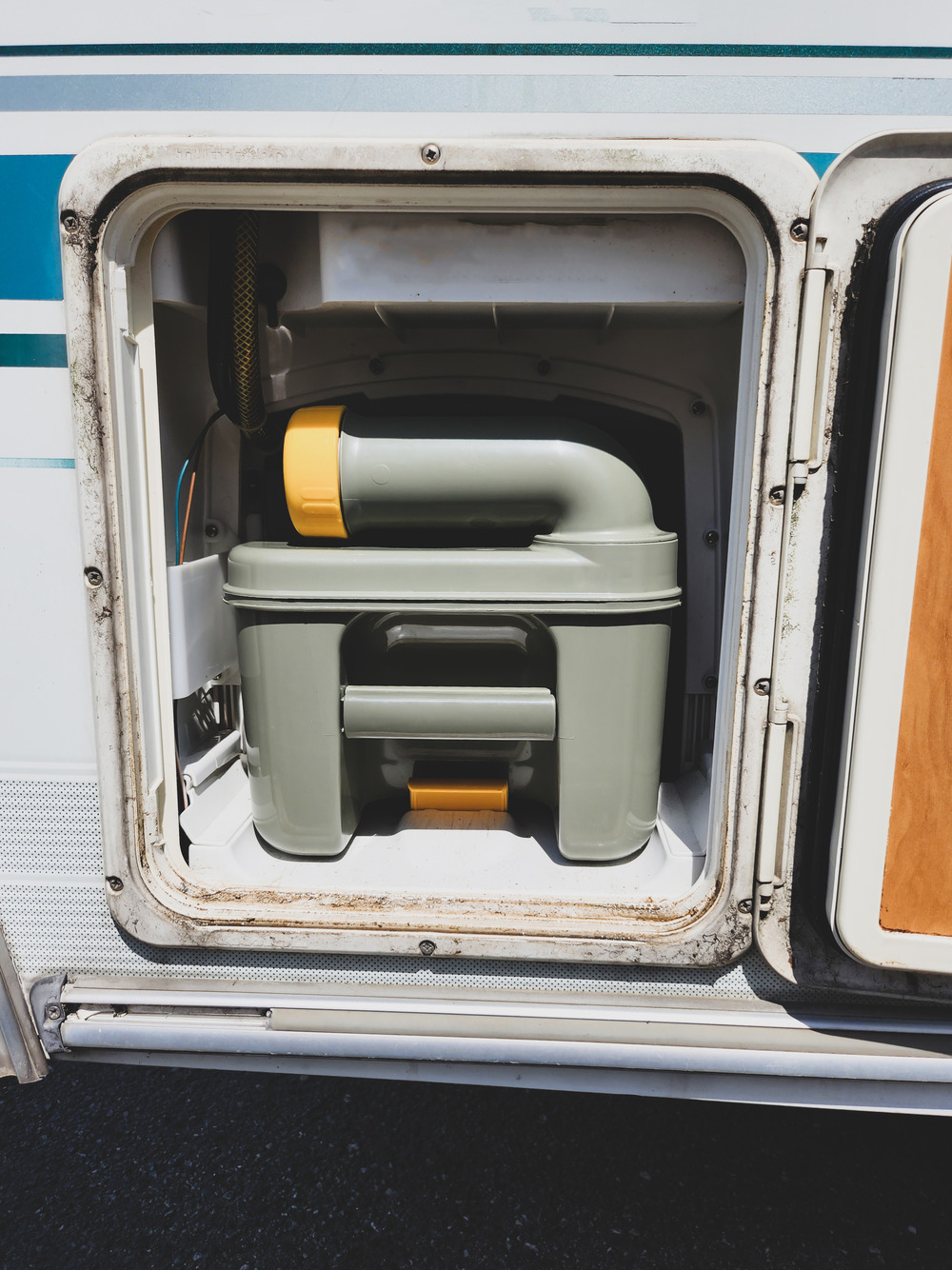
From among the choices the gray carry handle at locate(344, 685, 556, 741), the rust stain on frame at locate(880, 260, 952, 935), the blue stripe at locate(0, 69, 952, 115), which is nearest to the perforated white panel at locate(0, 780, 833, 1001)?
the rust stain on frame at locate(880, 260, 952, 935)

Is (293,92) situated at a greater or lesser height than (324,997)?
greater

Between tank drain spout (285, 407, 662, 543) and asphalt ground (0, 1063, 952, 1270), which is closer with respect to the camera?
tank drain spout (285, 407, 662, 543)

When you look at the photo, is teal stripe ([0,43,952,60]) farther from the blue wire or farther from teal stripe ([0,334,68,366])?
the blue wire

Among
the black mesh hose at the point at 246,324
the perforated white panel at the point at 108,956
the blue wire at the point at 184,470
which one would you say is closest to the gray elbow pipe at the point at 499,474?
the black mesh hose at the point at 246,324

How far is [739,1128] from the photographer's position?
1.78 meters

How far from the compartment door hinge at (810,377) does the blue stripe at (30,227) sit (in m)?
1.11

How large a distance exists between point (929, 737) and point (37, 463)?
1.42 m

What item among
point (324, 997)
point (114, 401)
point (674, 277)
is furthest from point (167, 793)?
point (674, 277)

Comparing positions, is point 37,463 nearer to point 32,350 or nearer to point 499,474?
point 32,350

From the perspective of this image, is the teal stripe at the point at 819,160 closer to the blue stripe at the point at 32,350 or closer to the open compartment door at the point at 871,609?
the open compartment door at the point at 871,609

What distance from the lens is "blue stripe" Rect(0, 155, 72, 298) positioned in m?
1.18

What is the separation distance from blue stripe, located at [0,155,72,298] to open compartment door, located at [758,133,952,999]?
112 centimetres

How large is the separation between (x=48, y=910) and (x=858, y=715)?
138cm

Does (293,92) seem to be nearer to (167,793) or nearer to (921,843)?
(167,793)
